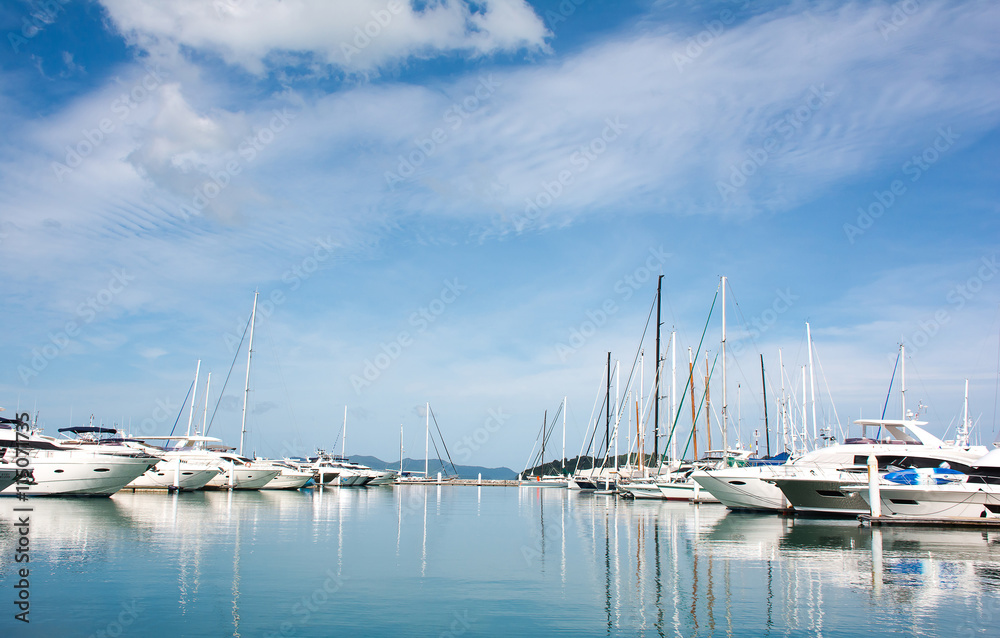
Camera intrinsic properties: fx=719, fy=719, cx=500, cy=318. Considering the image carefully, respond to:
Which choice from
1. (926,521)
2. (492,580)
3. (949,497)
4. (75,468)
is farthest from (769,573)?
(75,468)

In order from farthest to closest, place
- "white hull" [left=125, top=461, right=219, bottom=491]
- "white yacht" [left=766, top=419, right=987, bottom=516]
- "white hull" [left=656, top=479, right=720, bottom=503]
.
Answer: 1. "white hull" [left=125, top=461, right=219, bottom=491]
2. "white hull" [left=656, top=479, right=720, bottom=503]
3. "white yacht" [left=766, top=419, right=987, bottom=516]

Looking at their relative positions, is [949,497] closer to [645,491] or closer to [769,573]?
[769,573]

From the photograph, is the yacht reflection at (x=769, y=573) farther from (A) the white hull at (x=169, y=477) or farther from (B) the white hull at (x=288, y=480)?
(B) the white hull at (x=288, y=480)

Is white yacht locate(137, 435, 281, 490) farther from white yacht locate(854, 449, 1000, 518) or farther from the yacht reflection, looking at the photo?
white yacht locate(854, 449, 1000, 518)

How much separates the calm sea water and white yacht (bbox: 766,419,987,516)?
5737 millimetres

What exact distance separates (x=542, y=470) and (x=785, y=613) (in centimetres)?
10095

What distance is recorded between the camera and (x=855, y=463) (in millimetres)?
37781

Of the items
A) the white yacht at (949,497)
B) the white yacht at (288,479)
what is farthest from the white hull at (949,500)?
the white yacht at (288,479)

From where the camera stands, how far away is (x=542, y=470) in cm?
11238

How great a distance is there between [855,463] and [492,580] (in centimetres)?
2832

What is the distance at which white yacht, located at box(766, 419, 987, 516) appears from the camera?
3519cm

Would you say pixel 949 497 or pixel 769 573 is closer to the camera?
pixel 769 573

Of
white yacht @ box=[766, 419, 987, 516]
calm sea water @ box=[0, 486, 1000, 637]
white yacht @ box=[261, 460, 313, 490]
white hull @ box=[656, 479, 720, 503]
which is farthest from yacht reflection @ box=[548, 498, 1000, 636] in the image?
white yacht @ box=[261, 460, 313, 490]

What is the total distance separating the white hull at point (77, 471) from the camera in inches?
1661
